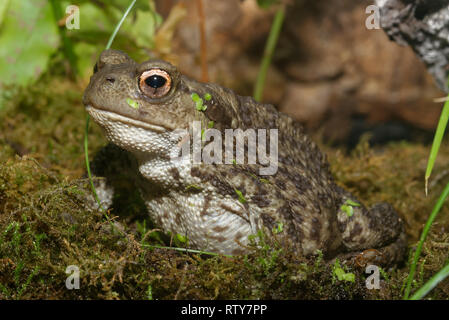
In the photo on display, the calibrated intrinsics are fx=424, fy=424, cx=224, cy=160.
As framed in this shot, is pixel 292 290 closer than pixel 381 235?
Yes
